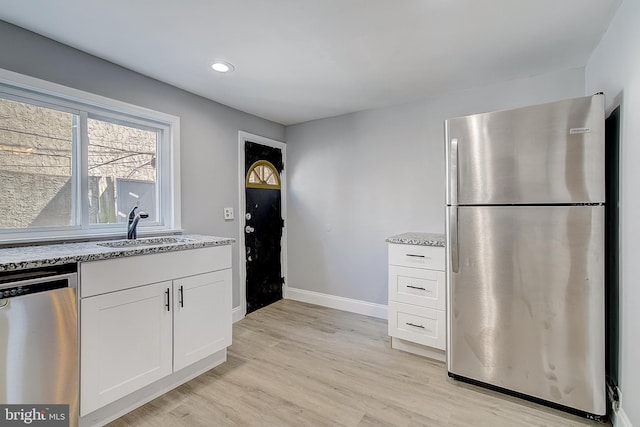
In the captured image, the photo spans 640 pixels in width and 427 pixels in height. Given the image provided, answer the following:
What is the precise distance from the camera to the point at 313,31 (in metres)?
1.85

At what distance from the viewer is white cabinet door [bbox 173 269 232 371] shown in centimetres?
201

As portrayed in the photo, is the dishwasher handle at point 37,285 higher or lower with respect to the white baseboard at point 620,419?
higher

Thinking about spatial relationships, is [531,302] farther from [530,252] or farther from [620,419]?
[620,419]

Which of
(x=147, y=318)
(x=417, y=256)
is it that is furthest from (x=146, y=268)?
(x=417, y=256)

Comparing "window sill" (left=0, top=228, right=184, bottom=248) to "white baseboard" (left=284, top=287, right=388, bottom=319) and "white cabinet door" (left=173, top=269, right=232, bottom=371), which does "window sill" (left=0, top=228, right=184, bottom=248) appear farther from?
"white baseboard" (left=284, top=287, right=388, bottom=319)

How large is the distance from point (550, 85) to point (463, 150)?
1278 mm

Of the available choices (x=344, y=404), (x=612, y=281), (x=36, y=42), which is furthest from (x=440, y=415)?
(x=36, y=42)

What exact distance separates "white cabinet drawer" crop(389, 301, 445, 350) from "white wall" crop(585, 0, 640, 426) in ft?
3.29

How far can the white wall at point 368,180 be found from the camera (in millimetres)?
2811

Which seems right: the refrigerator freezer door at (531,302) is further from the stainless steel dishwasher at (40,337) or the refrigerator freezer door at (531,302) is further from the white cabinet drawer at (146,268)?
the stainless steel dishwasher at (40,337)

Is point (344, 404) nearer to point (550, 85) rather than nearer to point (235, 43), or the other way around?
point (235, 43)

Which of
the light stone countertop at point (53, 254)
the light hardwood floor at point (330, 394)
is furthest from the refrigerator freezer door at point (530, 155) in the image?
the light stone countertop at point (53, 254)

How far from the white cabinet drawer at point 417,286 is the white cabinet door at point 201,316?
4.55ft

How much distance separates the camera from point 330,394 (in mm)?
1959
